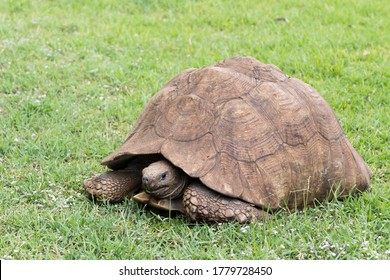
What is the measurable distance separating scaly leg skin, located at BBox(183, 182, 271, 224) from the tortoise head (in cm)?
14

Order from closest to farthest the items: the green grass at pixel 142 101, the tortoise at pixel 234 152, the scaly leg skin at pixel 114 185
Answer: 1. the green grass at pixel 142 101
2. the tortoise at pixel 234 152
3. the scaly leg skin at pixel 114 185

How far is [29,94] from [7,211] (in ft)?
7.26

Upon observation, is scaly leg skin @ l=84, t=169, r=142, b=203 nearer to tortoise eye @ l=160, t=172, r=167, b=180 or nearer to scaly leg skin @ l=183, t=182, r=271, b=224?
tortoise eye @ l=160, t=172, r=167, b=180

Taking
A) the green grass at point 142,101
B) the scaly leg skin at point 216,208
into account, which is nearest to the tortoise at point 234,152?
the scaly leg skin at point 216,208

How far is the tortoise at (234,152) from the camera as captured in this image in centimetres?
Result: 405

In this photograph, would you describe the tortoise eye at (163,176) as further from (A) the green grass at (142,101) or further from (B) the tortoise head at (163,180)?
(A) the green grass at (142,101)

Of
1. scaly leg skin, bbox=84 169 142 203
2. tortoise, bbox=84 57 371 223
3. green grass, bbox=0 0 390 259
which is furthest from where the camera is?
scaly leg skin, bbox=84 169 142 203

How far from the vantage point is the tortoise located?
405cm

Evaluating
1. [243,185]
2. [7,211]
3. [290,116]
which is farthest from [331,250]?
[7,211]

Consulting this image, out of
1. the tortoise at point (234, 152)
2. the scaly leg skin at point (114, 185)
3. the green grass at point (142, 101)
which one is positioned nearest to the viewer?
the green grass at point (142, 101)

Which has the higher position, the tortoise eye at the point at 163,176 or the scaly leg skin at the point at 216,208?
the tortoise eye at the point at 163,176

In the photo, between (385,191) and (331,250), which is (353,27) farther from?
(331,250)

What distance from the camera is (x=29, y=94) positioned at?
247 inches

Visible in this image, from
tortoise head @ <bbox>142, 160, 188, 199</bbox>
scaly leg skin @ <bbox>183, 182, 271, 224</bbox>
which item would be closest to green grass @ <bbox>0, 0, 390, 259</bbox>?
scaly leg skin @ <bbox>183, 182, 271, 224</bbox>
